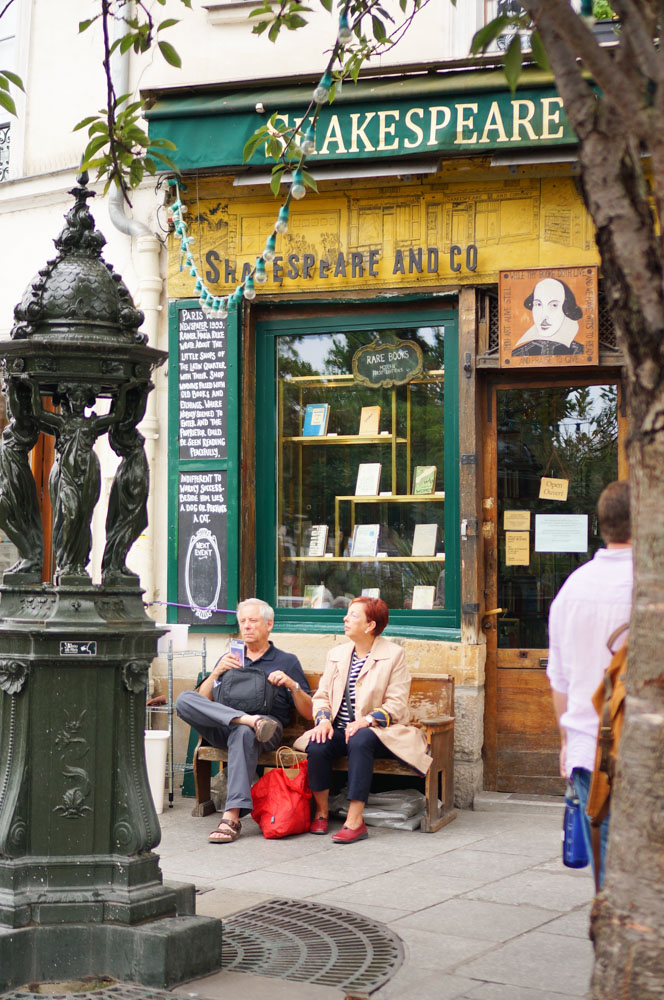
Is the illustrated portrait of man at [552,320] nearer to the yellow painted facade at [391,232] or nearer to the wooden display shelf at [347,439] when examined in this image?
the yellow painted facade at [391,232]

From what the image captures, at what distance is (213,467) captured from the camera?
857 centimetres

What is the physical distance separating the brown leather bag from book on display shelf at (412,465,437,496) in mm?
4445

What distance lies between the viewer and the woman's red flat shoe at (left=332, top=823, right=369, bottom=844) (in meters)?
6.81

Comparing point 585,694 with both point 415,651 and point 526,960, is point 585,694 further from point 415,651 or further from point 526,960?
point 415,651

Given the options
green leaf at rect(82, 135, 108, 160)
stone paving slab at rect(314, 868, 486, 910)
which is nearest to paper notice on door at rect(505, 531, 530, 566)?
stone paving slab at rect(314, 868, 486, 910)

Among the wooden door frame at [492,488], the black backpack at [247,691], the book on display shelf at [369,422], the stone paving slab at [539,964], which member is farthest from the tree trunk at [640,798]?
the book on display shelf at [369,422]

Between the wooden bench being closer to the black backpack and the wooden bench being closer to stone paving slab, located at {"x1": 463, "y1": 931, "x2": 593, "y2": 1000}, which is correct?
the black backpack

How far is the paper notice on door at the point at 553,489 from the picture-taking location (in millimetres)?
8078

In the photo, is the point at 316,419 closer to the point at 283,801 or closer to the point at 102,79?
the point at 283,801

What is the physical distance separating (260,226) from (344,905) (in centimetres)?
492

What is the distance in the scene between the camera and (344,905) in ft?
17.8

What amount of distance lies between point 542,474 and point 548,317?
1037 mm

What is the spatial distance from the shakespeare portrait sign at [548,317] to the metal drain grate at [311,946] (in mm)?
3875

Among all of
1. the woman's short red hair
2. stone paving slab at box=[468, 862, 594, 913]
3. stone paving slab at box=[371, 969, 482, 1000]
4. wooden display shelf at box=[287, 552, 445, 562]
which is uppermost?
wooden display shelf at box=[287, 552, 445, 562]
